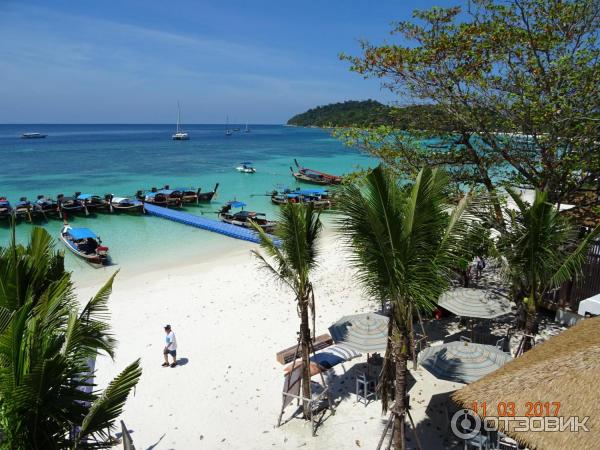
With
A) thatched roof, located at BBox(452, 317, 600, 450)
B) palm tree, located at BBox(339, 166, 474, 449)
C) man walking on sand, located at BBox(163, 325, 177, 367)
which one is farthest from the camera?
man walking on sand, located at BBox(163, 325, 177, 367)

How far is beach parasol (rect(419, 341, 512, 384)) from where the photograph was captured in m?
7.10

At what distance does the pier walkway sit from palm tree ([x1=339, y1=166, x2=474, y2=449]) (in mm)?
17600

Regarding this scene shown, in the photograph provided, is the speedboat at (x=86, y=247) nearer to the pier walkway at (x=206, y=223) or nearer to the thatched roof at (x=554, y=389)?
the pier walkway at (x=206, y=223)

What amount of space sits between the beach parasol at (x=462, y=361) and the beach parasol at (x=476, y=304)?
5.44ft

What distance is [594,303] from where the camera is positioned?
8883 mm

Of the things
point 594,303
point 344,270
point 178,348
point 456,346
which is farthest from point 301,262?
point 344,270

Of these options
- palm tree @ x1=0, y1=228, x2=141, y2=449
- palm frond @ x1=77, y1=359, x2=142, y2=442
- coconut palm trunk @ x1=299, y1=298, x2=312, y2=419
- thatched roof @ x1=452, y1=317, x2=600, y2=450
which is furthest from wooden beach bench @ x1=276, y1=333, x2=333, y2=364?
palm frond @ x1=77, y1=359, x2=142, y2=442

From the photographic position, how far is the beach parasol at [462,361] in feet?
23.3

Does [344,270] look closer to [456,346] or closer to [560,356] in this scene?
[456,346]

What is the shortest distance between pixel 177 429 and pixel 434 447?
186 inches

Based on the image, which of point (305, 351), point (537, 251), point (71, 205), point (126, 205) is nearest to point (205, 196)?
point (126, 205)

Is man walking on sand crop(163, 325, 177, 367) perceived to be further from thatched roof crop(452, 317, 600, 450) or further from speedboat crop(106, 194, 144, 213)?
speedboat crop(106, 194, 144, 213)

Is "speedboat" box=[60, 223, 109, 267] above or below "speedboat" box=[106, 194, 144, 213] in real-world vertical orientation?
below

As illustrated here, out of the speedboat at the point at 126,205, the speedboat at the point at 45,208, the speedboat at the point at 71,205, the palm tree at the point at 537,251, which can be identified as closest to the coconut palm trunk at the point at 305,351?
the palm tree at the point at 537,251
